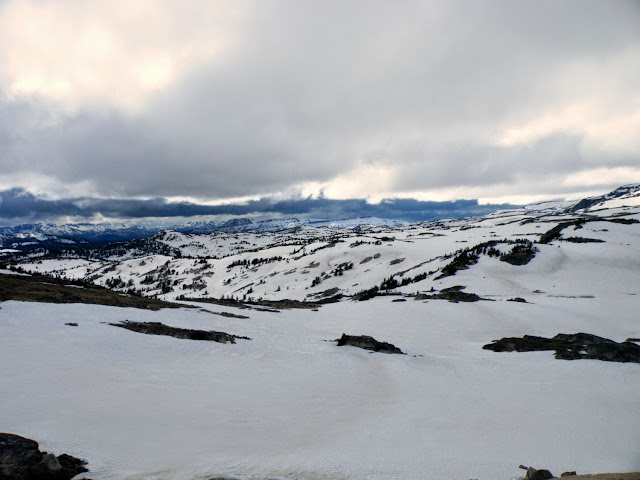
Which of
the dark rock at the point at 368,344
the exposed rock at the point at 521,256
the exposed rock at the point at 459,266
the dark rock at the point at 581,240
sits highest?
the dark rock at the point at 581,240

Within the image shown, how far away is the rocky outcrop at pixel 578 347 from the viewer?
17.6 m

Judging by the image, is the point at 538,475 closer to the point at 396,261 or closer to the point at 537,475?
the point at 537,475

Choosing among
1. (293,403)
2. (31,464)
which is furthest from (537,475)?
(31,464)

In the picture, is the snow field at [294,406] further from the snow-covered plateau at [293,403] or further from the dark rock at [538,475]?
the dark rock at [538,475]

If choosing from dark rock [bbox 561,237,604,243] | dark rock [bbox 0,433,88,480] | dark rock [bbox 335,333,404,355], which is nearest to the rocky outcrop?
dark rock [bbox 335,333,404,355]

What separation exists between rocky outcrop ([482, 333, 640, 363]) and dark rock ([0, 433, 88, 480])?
21983 mm

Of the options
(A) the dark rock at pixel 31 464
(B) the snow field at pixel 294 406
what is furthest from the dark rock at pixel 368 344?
(A) the dark rock at pixel 31 464

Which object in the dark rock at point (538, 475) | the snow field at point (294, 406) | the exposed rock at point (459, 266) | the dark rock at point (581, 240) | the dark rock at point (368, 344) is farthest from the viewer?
the dark rock at point (581, 240)

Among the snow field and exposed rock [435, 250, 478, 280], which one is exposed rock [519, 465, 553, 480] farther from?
exposed rock [435, 250, 478, 280]

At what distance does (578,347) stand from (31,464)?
25.9 m

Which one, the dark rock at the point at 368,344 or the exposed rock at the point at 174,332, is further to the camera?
the dark rock at the point at 368,344

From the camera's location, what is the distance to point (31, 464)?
5.71 metres

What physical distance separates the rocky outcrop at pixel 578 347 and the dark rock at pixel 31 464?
22.0 meters

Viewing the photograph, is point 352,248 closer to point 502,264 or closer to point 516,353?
point 502,264
